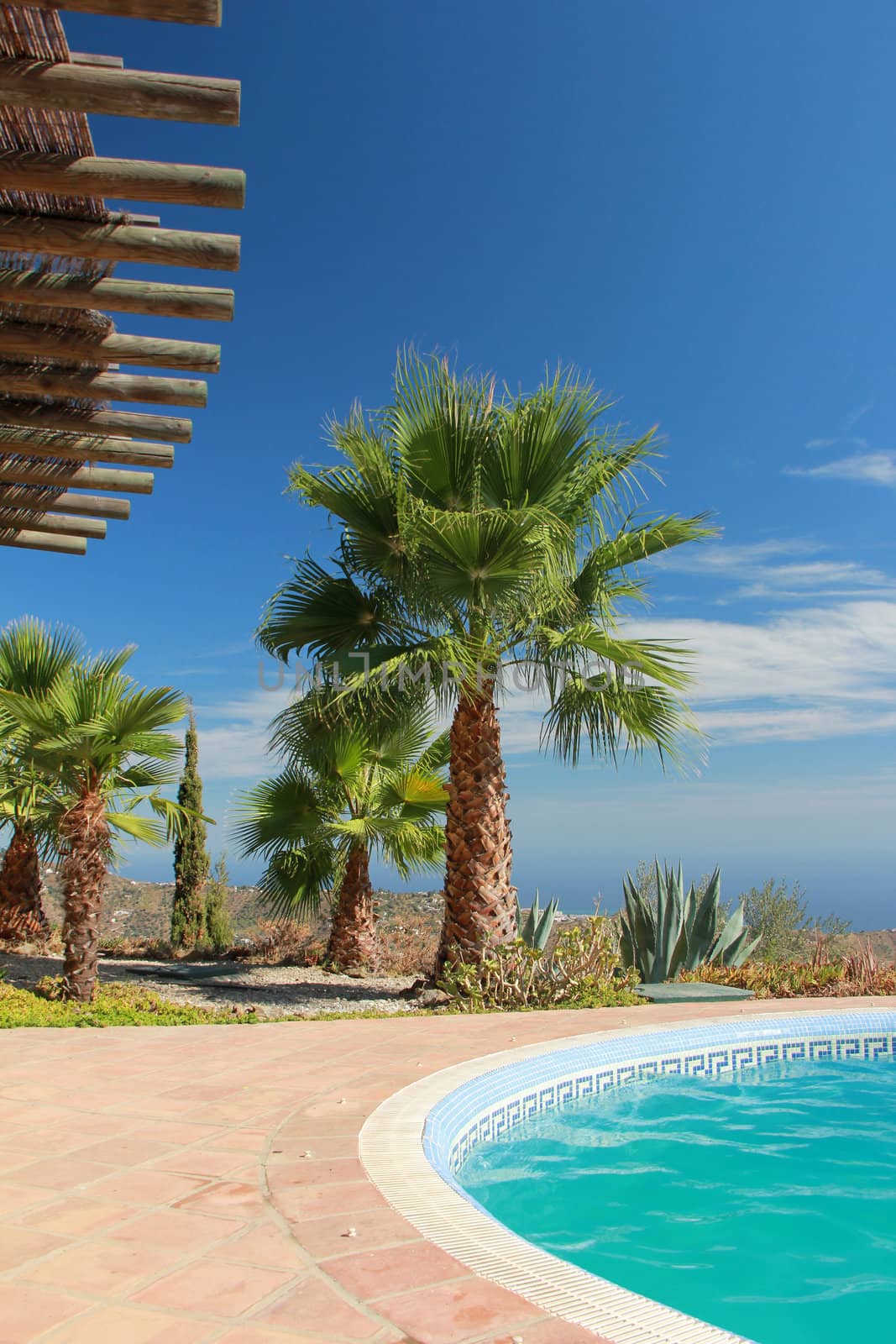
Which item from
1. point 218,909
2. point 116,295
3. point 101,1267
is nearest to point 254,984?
point 218,909

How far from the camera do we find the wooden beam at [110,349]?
12.8 ft

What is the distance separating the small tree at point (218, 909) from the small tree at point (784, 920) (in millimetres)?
9657

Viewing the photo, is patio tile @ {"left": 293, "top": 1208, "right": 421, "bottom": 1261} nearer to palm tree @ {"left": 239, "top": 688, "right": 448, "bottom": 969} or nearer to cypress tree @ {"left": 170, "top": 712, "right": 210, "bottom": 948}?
palm tree @ {"left": 239, "top": 688, "right": 448, "bottom": 969}

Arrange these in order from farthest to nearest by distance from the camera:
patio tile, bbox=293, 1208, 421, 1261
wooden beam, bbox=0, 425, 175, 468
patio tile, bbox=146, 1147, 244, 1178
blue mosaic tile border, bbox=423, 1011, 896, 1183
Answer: blue mosaic tile border, bbox=423, 1011, 896, 1183
wooden beam, bbox=0, 425, 175, 468
patio tile, bbox=146, 1147, 244, 1178
patio tile, bbox=293, 1208, 421, 1261

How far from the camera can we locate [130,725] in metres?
8.48

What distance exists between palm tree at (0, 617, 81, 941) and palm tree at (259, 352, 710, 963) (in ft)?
9.65

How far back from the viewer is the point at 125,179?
3186 mm

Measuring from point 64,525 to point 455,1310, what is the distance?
17.1 feet

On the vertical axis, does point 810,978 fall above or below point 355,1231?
below

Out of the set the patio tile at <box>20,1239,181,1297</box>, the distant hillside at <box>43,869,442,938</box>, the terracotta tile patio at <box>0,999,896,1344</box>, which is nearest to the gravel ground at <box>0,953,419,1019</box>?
the terracotta tile patio at <box>0,999,896,1344</box>

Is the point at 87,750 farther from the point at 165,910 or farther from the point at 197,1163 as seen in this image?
the point at 165,910

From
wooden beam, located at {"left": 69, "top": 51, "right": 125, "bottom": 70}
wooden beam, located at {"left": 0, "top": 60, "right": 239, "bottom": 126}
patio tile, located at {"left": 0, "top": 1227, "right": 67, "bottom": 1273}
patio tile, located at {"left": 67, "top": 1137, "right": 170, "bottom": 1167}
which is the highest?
wooden beam, located at {"left": 69, "top": 51, "right": 125, "bottom": 70}

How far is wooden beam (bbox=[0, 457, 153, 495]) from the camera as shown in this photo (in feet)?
16.4

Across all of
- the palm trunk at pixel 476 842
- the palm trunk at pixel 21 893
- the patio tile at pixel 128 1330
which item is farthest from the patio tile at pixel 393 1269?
the palm trunk at pixel 21 893
